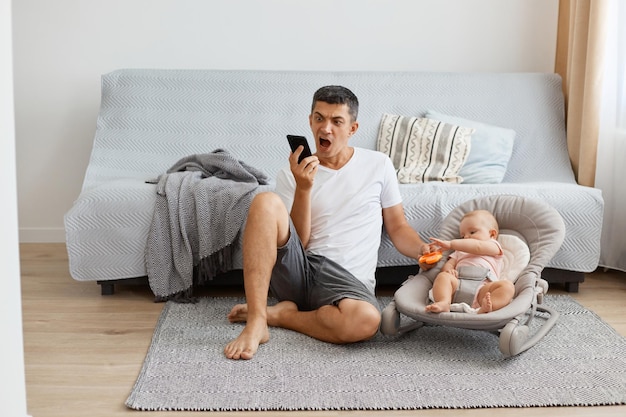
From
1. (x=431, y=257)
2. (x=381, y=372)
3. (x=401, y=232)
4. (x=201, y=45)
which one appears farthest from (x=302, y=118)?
(x=381, y=372)

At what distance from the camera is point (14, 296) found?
69.8 inches

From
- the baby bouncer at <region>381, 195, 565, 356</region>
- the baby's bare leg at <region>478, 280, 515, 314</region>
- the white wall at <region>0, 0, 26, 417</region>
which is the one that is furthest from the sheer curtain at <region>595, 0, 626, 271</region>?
the white wall at <region>0, 0, 26, 417</region>

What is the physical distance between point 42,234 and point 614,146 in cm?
292

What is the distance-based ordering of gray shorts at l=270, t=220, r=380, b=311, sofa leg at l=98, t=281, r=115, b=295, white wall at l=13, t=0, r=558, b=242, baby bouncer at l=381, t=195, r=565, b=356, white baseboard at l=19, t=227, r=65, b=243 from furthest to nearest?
1. white baseboard at l=19, t=227, r=65, b=243
2. white wall at l=13, t=0, r=558, b=242
3. sofa leg at l=98, t=281, r=115, b=295
4. gray shorts at l=270, t=220, r=380, b=311
5. baby bouncer at l=381, t=195, r=565, b=356

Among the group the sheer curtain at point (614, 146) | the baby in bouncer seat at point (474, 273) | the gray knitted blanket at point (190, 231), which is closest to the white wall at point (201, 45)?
the sheer curtain at point (614, 146)

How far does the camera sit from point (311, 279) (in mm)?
2768

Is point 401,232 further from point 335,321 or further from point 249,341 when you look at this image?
point 249,341

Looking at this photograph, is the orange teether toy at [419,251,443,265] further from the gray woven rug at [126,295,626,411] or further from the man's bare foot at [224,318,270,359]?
the man's bare foot at [224,318,270,359]

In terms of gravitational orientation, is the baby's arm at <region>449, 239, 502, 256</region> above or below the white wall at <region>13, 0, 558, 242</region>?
below

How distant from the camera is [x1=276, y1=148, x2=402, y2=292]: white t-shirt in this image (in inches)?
110

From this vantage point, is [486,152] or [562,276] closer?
[562,276]

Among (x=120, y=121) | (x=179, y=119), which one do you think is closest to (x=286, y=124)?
(x=179, y=119)

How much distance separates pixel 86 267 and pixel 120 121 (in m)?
0.92

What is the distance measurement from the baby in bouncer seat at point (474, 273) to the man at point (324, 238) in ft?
0.42
